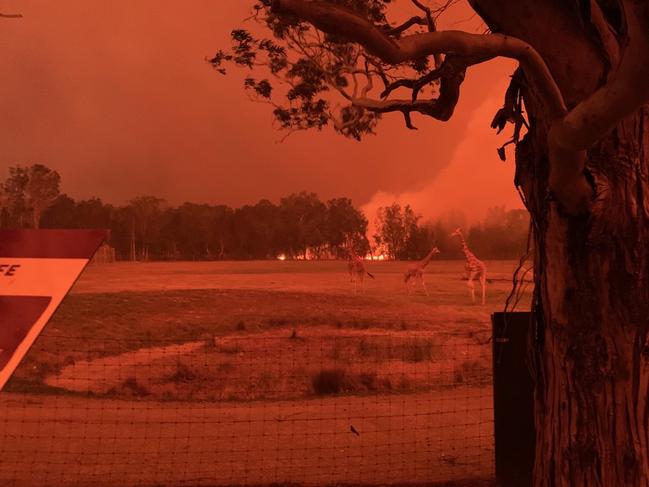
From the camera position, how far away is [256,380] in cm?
1141

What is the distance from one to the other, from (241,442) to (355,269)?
10911 mm

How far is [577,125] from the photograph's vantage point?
119 inches

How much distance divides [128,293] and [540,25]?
14.3m

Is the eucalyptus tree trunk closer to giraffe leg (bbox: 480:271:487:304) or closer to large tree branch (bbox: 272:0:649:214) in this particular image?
large tree branch (bbox: 272:0:649:214)

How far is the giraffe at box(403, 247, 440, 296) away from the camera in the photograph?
17.0 metres

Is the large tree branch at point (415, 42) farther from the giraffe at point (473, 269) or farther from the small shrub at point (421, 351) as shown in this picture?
the giraffe at point (473, 269)

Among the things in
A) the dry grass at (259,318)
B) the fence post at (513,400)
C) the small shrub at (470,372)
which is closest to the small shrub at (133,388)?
the dry grass at (259,318)

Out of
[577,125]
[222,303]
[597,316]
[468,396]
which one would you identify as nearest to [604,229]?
[597,316]

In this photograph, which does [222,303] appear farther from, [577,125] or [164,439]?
[577,125]

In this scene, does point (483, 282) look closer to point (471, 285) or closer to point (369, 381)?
point (471, 285)

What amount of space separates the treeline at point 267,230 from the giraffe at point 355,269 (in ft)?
0.93

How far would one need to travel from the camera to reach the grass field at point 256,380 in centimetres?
601

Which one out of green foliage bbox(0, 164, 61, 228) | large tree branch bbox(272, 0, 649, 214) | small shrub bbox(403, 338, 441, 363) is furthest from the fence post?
green foliage bbox(0, 164, 61, 228)

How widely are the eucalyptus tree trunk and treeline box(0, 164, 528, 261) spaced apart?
1231 cm
